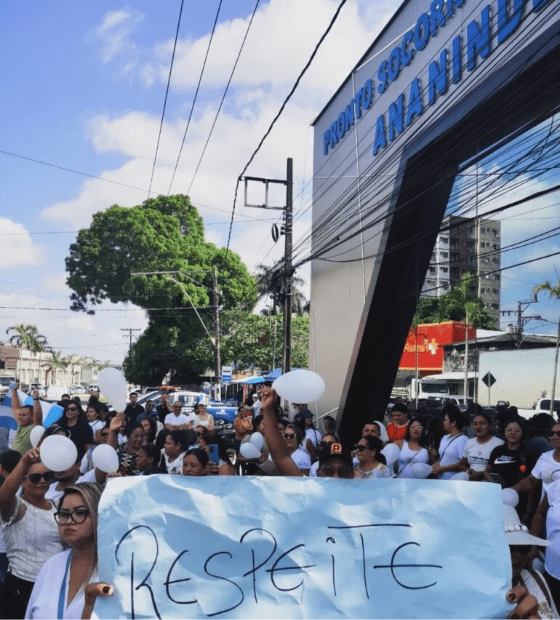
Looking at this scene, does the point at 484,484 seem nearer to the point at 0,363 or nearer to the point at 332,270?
the point at 332,270

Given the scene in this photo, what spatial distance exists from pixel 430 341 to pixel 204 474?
8.16m

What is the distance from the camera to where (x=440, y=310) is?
12586mm

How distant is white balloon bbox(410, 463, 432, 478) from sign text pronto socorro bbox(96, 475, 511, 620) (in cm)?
360

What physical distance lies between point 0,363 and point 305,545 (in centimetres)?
10606

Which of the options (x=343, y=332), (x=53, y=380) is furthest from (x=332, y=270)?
(x=53, y=380)

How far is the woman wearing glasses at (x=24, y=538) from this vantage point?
388 cm

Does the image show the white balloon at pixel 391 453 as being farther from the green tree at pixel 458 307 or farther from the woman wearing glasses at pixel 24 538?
the green tree at pixel 458 307

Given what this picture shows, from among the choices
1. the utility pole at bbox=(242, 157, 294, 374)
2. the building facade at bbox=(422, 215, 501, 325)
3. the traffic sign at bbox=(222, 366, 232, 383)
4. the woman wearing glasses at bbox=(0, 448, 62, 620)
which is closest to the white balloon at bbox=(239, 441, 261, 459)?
the woman wearing glasses at bbox=(0, 448, 62, 620)

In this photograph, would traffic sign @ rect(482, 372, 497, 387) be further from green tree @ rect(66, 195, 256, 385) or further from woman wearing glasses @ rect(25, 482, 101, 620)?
green tree @ rect(66, 195, 256, 385)

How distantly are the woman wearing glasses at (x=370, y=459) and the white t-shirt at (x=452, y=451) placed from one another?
123 cm

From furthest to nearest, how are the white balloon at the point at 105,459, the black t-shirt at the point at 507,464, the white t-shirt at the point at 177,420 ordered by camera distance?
the white t-shirt at the point at 177,420, the black t-shirt at the point at 507,464, the white balloon at the point at 105,459

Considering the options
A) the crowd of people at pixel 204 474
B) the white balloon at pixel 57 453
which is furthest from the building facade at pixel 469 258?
the white balloon at pixel 57 453

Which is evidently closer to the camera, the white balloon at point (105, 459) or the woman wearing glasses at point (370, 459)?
the white balloon at point (105, 459)

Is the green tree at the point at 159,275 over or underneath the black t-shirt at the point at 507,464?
over
